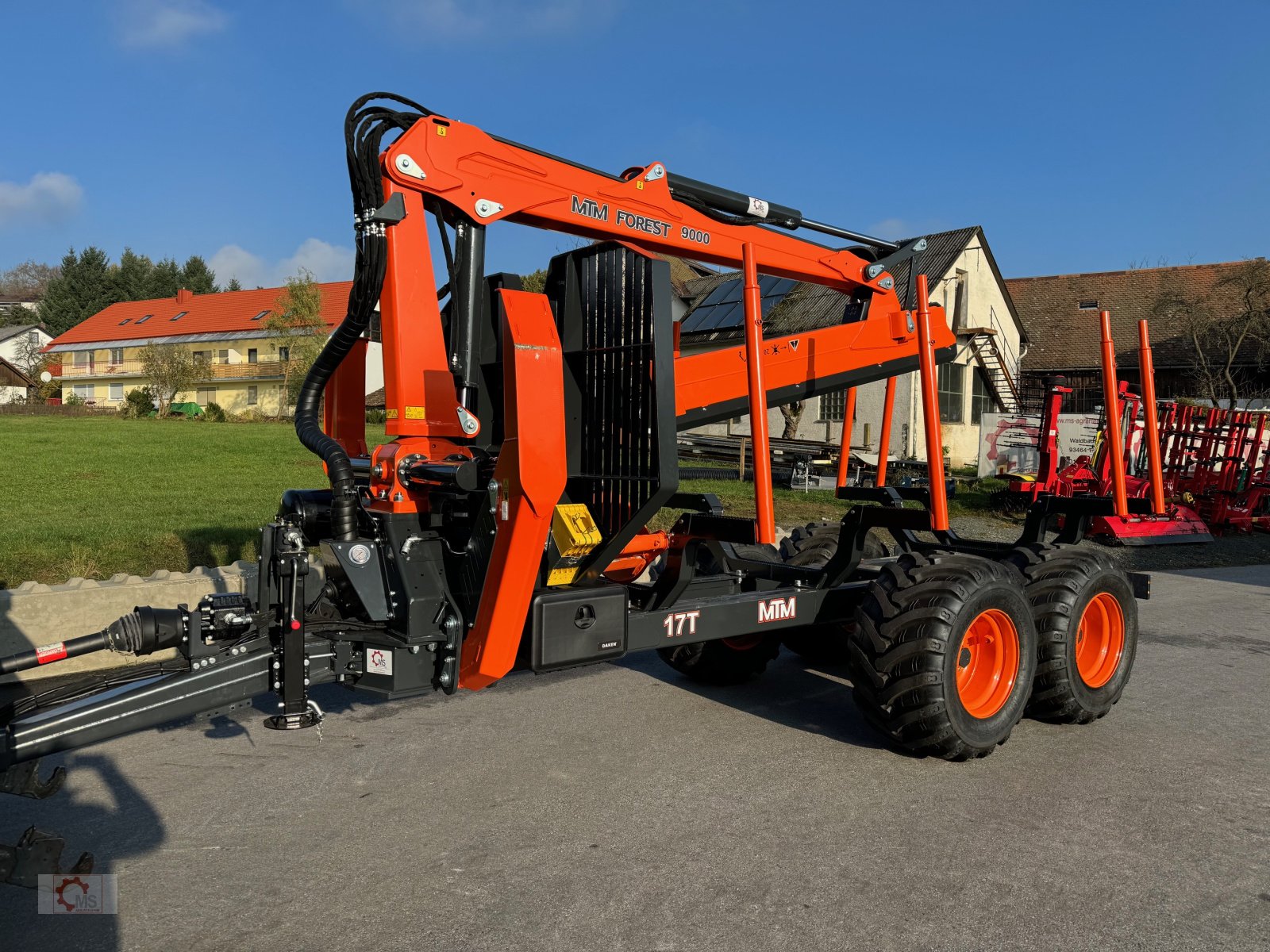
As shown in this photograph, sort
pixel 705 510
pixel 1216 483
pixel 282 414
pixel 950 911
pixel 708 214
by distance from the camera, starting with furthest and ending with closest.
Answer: pixel 282 414 < pixel 1216 483 < pixel 708 214 < pixel 705 510 < pixel 950 911

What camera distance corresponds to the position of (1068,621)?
18.6ft

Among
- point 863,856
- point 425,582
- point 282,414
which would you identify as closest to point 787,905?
point 863,856

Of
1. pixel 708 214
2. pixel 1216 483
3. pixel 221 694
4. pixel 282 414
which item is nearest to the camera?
pixel 221 694

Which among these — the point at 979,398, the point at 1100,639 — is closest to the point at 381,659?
the point at 1100,639

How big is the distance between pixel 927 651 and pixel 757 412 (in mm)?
1428

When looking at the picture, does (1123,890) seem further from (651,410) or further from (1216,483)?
(1216,483)

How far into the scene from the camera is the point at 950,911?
363cm

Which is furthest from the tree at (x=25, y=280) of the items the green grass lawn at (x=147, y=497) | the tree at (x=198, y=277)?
the green grass lawn at (x=147, y=497)

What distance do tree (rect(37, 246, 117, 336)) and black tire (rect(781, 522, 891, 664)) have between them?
9041 centimetres

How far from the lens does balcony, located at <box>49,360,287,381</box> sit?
58175 millimetres

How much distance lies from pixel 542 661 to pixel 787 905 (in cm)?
140

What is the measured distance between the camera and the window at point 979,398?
2962cm

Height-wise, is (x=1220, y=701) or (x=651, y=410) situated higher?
(x=651, y=410)

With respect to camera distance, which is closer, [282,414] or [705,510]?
[705,510]
